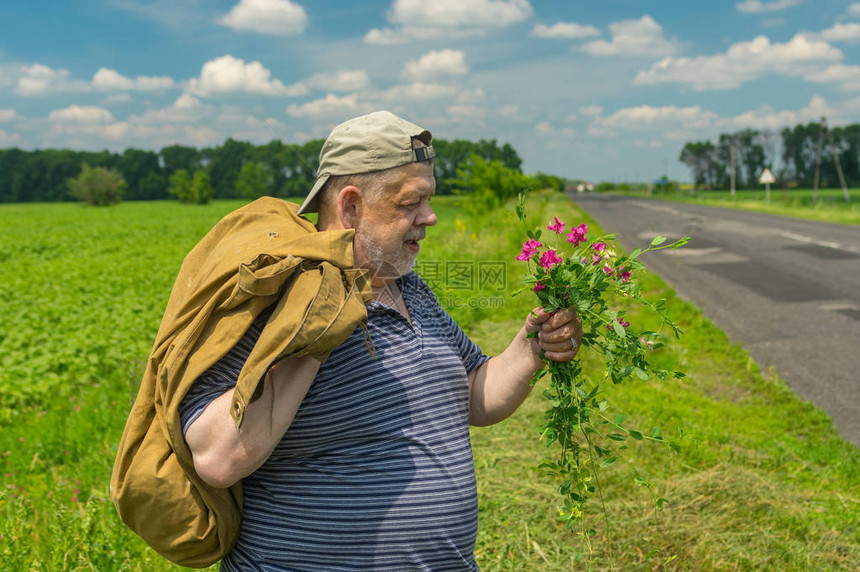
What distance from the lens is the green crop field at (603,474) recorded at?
272 centimetres

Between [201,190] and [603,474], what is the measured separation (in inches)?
2733

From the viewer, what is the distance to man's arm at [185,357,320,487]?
1262mm

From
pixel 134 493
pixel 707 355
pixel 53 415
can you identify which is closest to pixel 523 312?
pixel 707 355

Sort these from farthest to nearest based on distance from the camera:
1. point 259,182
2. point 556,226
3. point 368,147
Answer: point 259,182 → point 556,226 → point 368,147

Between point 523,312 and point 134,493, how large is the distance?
6676 mm

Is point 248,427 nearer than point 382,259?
Yes

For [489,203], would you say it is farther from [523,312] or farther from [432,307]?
[432,307]

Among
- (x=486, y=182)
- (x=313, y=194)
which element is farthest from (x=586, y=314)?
(x=486, y=182)

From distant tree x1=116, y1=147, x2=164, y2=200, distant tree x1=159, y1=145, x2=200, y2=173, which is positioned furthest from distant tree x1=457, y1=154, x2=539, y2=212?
distant tree x1=116, y1=147, x2=164, y2=200

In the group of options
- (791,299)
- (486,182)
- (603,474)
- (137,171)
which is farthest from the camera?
(137,171)

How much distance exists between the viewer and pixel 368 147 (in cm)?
151

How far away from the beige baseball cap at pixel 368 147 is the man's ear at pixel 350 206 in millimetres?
44

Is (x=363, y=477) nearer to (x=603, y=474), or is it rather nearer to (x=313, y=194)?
(x=313, y=194)

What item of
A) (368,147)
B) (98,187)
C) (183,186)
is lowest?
(368,147)
